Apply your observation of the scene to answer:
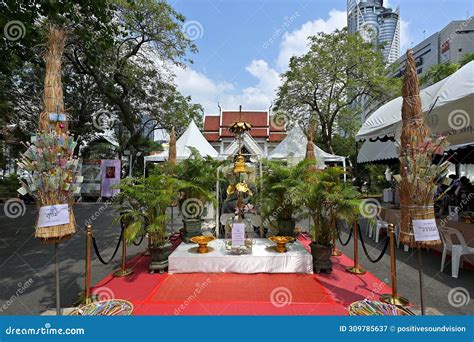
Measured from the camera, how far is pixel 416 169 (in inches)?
129

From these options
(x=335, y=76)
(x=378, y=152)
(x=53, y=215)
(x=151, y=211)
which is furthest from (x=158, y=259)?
(x=335, y=76)

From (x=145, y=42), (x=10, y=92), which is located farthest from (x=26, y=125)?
(x=145, y=42)

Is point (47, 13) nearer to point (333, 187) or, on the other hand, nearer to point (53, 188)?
point (53, 188)

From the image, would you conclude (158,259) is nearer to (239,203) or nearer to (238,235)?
(238,235)

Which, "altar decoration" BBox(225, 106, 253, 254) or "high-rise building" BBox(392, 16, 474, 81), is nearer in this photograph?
"altar decoration" BBox(225, 106, 253, 254)
